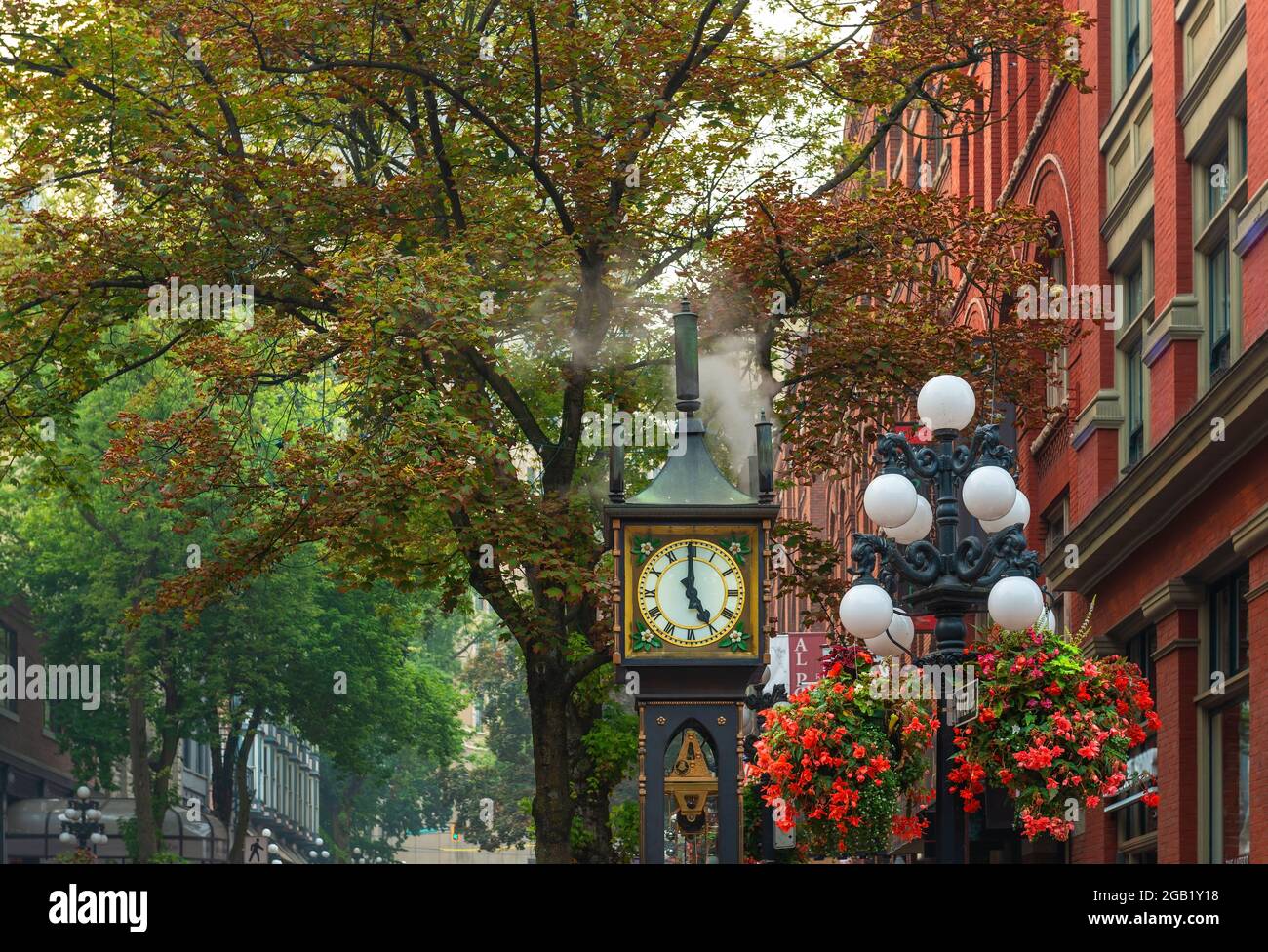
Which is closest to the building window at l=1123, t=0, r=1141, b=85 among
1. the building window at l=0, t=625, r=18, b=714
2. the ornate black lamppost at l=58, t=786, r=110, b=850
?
the ornate black lamppost at l=58, t=786, r=110, b=850

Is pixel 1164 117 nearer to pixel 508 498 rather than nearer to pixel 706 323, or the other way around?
pixel 706 323

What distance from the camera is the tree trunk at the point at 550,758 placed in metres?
21.4

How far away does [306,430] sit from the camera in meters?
20.5

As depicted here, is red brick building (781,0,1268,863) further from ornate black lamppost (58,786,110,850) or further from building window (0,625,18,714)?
building window (0,625,18,714)

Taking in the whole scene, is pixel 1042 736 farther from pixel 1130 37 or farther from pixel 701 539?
pixel 1130 37

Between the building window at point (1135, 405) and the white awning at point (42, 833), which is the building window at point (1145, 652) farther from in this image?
the white awning at point (42, 833)

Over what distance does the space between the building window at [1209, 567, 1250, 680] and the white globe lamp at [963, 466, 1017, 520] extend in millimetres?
6498

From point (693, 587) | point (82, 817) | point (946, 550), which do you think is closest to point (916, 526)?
point (946, 550)

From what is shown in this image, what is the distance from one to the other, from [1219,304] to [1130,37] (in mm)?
5449

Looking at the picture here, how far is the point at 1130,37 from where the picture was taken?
23516 mm

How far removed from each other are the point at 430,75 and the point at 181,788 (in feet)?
178

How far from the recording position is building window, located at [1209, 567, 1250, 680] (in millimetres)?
18453

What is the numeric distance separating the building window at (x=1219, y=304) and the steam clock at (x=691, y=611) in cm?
866

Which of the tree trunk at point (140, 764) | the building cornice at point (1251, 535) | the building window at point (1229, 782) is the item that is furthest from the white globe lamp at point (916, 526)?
the tree trunk at point (140, 764)
